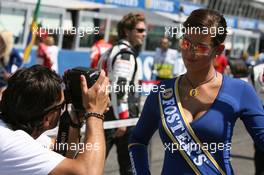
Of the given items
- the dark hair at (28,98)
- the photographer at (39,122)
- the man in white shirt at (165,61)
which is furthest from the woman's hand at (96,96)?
the man in white shirt at (165,61)

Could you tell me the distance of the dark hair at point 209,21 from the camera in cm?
250

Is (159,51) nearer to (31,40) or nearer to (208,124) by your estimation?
(31,40)

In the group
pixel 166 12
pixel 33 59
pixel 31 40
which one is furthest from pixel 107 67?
pixel 166 12

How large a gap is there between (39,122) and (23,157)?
20cm

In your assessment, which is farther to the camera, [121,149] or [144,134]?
[121,149]

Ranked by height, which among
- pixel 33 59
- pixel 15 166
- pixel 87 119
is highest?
pixel 87 119

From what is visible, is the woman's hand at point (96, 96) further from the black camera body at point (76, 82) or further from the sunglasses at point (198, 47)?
the sunglasses at point (198, 47)

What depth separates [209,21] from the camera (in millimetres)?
2500

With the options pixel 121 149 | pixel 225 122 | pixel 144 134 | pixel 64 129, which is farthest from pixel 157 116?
pixel 121 149

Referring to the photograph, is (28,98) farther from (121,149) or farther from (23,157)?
(121,149)

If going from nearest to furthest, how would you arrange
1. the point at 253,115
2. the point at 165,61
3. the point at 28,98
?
the point at 28,98 → the point at 253,115 → the point at 165,61

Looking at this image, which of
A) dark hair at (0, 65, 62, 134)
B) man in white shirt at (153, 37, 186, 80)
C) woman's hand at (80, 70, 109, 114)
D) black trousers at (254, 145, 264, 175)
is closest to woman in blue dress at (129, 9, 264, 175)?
woman's hand at (80, 70, 109, 114)

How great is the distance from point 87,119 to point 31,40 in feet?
28.9

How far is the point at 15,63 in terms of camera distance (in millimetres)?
6516
